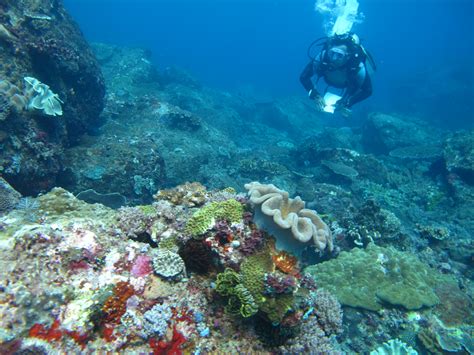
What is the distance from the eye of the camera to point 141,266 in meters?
3.34

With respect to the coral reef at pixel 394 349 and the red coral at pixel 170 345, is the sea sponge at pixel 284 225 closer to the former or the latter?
the red coral at pixel 170 345

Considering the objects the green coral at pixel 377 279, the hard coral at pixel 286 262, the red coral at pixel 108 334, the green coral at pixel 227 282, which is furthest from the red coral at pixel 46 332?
the green coral at pixel 377 279

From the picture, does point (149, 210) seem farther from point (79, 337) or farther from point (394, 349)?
point (394, 349)

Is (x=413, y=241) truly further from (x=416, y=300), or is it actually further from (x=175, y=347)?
(x=175, y=347)

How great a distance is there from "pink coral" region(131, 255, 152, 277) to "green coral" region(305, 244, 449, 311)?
436cm

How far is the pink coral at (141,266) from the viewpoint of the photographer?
10.7 feet

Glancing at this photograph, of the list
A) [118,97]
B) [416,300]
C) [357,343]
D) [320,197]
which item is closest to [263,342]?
[357,343]

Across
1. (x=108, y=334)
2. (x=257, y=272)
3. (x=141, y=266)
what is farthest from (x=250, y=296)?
(x=108, y=334)

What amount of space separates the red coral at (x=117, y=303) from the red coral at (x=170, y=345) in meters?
0.40

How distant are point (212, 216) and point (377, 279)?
15.4 ft

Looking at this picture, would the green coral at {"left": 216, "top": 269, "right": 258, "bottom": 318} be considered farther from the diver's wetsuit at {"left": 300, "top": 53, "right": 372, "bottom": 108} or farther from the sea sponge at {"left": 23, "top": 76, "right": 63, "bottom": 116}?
the diver's wetsuit at {"left": 300, "top": 53, "right": 372, "bottom": 108}

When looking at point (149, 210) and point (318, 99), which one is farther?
point (318, 99)

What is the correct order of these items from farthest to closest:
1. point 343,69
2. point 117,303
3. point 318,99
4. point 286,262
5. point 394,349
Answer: point 343,69, point 318,99, point 394,349, point 286,262, point 117,303

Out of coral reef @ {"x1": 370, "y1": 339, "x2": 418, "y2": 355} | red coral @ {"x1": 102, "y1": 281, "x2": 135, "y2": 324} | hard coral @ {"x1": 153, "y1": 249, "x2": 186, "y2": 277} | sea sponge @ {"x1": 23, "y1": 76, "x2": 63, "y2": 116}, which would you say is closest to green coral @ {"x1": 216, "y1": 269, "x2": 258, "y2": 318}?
hard coral @ {"x1": 153, "y1": 249, "x2": 186, "y2": 277}
